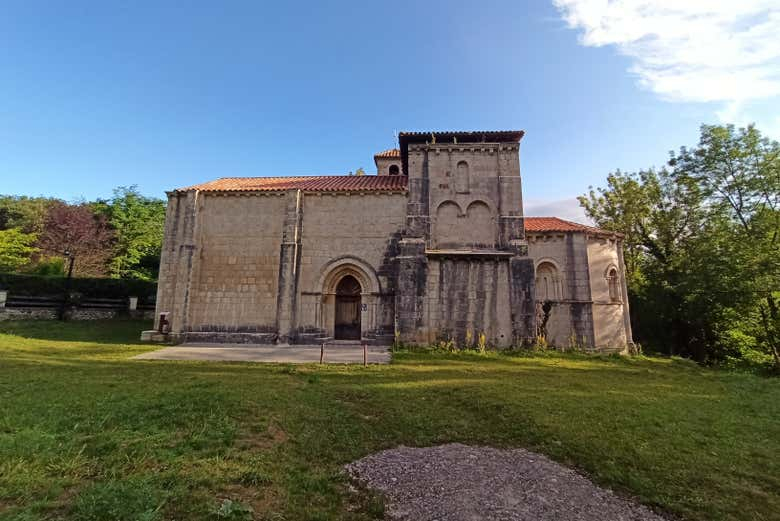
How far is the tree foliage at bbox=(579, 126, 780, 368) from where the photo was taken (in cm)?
1591

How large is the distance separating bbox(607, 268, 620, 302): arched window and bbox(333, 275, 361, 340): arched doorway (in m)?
12.9

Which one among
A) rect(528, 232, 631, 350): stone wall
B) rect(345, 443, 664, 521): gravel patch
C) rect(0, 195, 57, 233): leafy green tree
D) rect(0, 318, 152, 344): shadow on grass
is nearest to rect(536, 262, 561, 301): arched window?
rect(528, 232, 631, 350): stone wall

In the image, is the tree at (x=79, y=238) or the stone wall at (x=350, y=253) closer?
the stone wall at (x=350, y=253)

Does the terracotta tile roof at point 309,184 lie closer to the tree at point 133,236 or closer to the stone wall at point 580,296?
the stone wall at point 580,296

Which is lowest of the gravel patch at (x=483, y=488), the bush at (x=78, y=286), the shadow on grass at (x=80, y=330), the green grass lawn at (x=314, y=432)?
the gravel patch at (x=483, y=488)

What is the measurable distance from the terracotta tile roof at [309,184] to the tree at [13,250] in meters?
21.2

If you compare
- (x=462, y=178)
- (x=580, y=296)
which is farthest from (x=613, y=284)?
(x=462, y=178)

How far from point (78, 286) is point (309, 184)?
16.8m

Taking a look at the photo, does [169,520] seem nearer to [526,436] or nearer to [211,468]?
[211,468]

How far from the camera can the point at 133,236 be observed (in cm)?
3534

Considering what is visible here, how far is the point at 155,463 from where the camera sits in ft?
14.1

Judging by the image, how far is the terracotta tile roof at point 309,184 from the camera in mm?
17688

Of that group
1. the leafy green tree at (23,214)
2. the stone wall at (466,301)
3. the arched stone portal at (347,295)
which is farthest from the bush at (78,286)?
the stone wall at (466,301)

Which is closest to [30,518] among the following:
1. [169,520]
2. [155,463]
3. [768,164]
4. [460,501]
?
[169,520]
